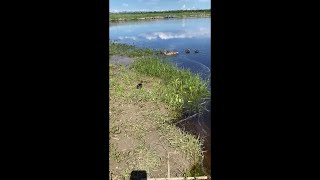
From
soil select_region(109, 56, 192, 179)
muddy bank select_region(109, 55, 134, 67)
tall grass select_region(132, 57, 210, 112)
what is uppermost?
muddy bank select_region(109, 55, 134, 67)

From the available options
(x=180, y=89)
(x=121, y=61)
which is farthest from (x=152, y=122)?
(x=121, y=61)

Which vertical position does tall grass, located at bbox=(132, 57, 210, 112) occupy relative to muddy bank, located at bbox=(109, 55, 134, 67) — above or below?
below

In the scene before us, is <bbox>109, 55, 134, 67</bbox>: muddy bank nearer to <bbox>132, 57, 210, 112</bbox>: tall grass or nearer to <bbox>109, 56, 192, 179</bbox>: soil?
<bbox>132, 57, 210, 112</bbox>: tall grass

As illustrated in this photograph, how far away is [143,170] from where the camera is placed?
5480mm

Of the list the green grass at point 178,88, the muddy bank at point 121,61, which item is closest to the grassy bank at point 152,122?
the green grass at point 178,88

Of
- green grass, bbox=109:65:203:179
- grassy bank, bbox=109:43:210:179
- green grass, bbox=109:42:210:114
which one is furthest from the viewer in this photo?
green grass, bbox=109:42:210:114

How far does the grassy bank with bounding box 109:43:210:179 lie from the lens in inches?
227

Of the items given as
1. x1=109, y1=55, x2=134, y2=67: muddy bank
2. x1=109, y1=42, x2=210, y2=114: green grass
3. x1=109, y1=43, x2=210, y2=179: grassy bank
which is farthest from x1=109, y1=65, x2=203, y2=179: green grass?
x1=109, y1=55, x2=134, y2=67: muddy bank

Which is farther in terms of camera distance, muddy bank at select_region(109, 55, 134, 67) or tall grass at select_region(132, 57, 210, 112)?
muddy bank at select_region(109, 55, 134, 67)
